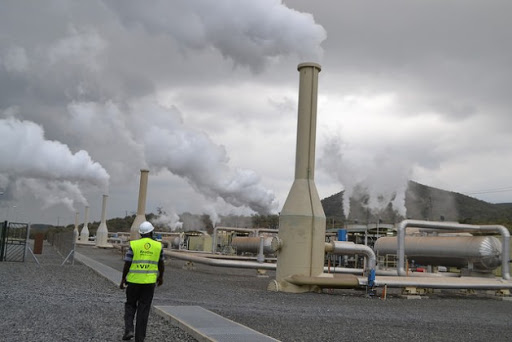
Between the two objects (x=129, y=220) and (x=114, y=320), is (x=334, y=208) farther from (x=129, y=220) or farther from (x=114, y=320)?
(x=114, y=320)

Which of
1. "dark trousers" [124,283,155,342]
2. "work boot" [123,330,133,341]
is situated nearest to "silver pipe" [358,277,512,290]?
"work boot" [123,330,133,341]

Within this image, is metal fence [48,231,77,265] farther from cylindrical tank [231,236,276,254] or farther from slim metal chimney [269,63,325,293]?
cylindrical tank [231,236,276,254]

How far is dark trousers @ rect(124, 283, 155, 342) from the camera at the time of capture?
282 inches

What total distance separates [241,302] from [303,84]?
951cm

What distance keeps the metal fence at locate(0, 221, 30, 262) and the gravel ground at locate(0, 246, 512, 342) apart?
874 centimetres

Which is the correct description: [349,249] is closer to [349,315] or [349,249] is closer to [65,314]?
[349,315]

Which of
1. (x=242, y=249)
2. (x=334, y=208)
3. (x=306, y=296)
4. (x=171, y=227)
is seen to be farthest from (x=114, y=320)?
(x=334, y=208)

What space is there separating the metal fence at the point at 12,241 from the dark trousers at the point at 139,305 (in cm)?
2102

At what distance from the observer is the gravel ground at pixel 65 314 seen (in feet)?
26.0

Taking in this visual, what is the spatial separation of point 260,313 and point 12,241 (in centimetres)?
2116

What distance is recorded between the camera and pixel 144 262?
729cm

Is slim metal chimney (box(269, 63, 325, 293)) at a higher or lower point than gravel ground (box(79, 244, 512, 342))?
higher

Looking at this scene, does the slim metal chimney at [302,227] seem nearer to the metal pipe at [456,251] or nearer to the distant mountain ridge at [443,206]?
the metal pipe at [456,251]

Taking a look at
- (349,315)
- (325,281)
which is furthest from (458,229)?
(349,315)
